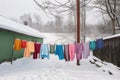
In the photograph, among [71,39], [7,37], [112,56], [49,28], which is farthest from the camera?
[49,28]

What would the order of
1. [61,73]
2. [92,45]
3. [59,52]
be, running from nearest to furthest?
[61,73]
[92,45]
[59,52]

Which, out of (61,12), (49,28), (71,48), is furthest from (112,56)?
(49,28)

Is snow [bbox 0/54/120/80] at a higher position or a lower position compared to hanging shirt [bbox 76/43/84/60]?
lower

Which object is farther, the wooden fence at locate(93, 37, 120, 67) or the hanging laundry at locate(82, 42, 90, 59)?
the hanging laundry at locate(82, 42, 90, 59)

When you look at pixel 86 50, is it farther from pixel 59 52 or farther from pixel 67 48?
pixel 59 52

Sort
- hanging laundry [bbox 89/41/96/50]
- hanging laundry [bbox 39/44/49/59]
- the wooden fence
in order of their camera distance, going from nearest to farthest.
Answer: the wooden fence < hanging laundry [bbox 89/41/96/50] < hanging laundry [bbox 39/44/49/59]

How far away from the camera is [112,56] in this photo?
498 inches

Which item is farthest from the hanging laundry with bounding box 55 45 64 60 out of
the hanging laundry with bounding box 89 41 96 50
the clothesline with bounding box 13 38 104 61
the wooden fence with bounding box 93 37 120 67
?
the wooden fence with bounding box 93 37 120 67

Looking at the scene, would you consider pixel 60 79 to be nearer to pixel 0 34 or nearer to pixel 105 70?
pixel 105 70

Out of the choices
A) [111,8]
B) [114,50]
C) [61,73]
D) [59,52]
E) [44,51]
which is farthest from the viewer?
[111,8]

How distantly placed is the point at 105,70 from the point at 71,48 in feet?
10.7

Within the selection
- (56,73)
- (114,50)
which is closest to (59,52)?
(114,50)

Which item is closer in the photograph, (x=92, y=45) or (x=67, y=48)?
(x=92, y=45)

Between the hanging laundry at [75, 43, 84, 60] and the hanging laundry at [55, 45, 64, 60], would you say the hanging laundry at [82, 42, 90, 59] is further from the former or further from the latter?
the hanging laundry at [55, 45, 64, 60]
